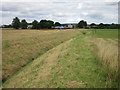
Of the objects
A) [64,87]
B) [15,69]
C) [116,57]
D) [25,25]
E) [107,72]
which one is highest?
[25,25]

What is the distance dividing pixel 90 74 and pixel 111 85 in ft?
5.33

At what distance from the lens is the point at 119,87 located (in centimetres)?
538

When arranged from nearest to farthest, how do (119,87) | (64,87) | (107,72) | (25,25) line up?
(119,87) < (64,87) < (107,72) < (25,25)

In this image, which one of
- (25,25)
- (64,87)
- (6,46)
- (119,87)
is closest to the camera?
(119,87)

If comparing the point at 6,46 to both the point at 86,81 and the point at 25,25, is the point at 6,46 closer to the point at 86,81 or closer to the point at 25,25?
the point at 86,81

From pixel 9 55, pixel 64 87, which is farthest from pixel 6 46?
pixel 64 87

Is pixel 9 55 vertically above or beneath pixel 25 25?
beneath

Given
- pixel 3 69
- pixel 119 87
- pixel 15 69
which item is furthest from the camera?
pixel 15 69

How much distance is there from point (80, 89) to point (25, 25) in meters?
80.6

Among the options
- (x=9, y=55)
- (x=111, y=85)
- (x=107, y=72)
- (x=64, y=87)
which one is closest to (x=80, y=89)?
(x=64, y=87)

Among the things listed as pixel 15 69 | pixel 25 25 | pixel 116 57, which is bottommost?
pixel 15 69

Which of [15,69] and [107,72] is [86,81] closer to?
[107,72]

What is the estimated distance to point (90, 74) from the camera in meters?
7.12

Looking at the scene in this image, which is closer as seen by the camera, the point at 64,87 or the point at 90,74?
the point at 64,87
